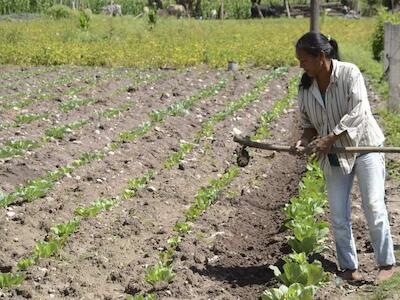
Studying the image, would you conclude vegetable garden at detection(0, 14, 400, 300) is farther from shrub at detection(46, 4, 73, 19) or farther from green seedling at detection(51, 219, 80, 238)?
shrub at detection(46, 4, 73, 19)

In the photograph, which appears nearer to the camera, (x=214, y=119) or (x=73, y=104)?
(x=214, y=119)

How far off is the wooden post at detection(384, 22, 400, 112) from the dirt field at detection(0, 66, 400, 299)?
1584 mm

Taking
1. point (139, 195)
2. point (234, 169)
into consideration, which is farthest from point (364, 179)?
point (234, 169)

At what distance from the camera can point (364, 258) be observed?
5.78m

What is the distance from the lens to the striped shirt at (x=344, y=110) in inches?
194

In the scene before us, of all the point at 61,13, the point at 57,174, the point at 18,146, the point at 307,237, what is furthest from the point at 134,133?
the point at 61,13

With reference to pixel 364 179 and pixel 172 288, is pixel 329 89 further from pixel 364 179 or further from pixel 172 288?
pixel 172 288

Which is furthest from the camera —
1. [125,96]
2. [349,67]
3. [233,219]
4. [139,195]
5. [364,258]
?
[125,96]

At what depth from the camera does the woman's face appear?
15.9 ft

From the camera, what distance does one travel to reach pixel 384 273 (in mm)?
5086

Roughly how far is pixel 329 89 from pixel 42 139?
212 inches

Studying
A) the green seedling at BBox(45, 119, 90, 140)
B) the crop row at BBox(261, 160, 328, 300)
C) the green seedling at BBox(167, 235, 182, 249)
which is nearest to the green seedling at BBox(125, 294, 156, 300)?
the crop row at BBox(261, 160, 328, 300)

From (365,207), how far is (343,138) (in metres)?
0.51

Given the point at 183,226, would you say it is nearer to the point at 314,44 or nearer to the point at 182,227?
the point at 182,227
